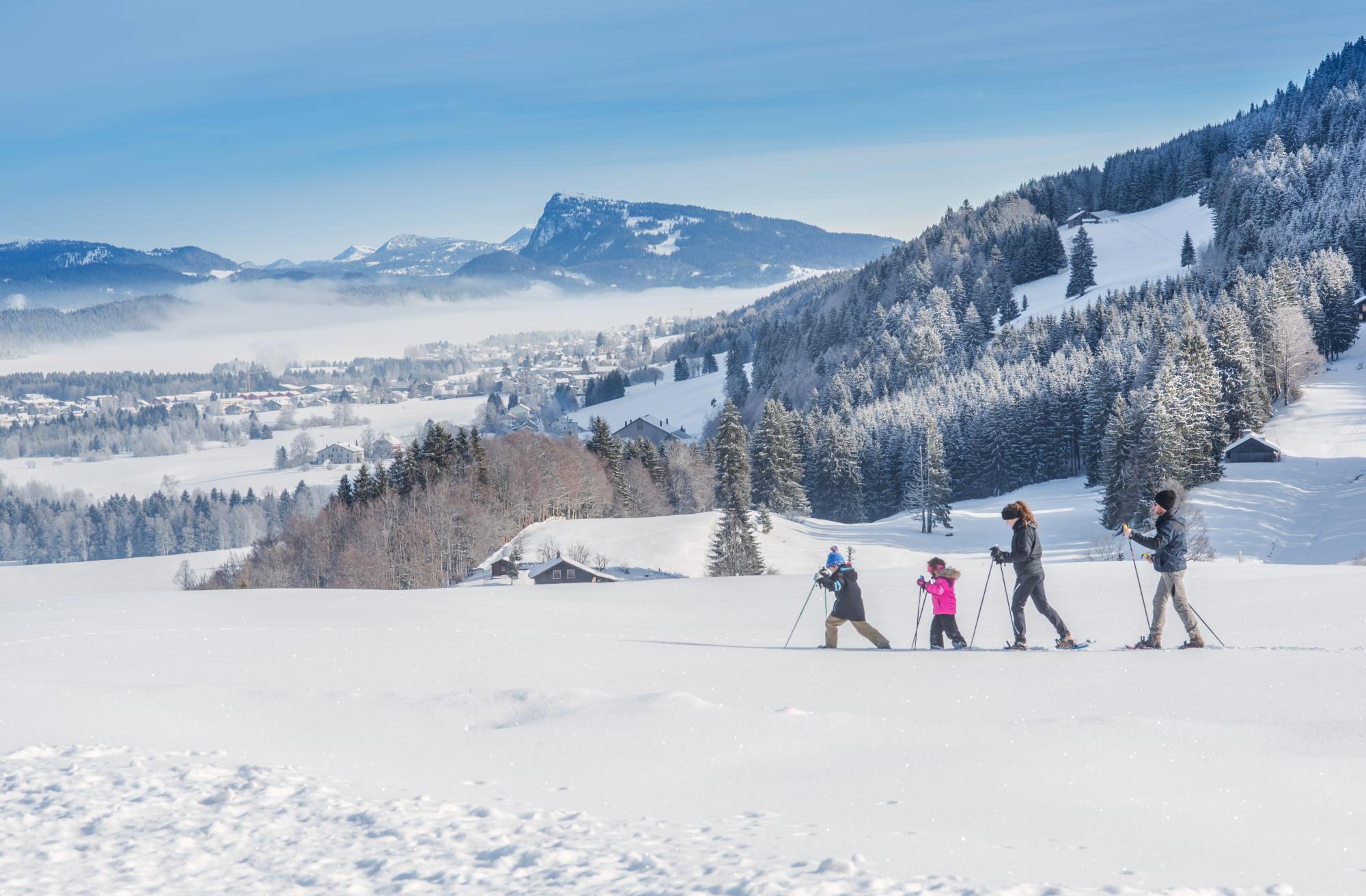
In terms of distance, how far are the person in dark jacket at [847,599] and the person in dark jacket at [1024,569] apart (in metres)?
1.87

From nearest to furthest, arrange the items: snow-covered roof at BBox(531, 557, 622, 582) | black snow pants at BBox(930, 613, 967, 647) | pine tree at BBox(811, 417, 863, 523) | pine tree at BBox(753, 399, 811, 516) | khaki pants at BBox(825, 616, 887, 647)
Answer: black snow pants at BBox(930, 613, 967, 647)
khaki pants at BBox(825, 616, 887, 647)
snow-covered roof at BBox(531, 557, 622, 582)
pine tree at BBox(753, 399, 811, 516)
pine tree at BBox(811, 417, 863, 523)

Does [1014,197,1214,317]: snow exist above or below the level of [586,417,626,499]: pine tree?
above

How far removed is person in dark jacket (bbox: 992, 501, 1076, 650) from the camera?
38.0 feet

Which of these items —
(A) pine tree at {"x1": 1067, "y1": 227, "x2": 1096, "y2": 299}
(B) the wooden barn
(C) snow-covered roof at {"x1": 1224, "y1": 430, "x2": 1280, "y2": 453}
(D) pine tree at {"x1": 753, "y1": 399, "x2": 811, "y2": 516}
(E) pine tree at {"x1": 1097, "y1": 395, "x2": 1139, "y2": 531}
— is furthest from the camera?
(A) pine tree at {"x1": 1067, "y1": 227, "x2": 1096, "y2": 299}

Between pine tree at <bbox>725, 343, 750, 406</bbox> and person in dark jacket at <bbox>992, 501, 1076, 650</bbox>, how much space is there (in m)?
133

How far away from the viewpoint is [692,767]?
798 centimetres

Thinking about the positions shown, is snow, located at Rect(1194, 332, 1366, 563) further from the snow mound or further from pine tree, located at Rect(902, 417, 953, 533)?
the snow mound

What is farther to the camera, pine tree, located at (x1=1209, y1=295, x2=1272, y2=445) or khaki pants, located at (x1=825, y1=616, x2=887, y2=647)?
pine tree, located at (x1=1209, y1=295, x2=1272, y2=445)

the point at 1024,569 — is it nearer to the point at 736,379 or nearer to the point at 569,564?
the point at 569,564

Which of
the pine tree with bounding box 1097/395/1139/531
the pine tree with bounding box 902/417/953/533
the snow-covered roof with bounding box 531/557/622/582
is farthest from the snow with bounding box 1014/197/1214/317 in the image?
the snow-covered roof with bounding box 531/557/622/582

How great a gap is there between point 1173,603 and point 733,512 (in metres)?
39.3

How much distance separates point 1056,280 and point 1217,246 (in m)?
22.3

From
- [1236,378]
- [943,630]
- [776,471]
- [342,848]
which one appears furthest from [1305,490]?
[342,848]

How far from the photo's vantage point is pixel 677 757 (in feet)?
26.9
